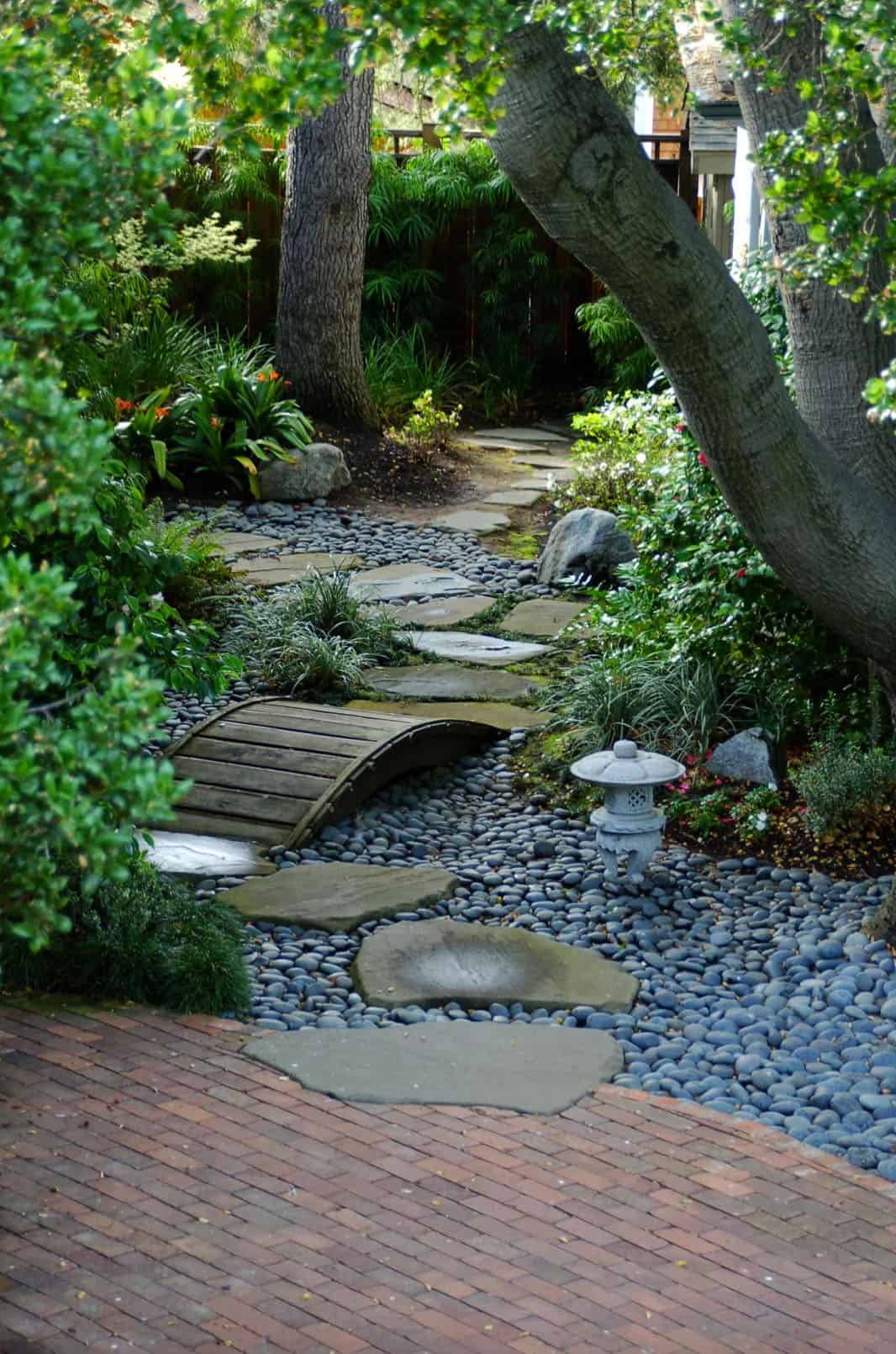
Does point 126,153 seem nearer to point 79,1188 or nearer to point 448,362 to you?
point 79,1188

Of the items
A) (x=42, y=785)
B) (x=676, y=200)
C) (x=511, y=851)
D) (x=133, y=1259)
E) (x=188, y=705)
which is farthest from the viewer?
(x=188, y=705)

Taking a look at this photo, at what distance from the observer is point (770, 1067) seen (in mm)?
4805

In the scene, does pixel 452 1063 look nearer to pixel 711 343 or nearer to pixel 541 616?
pixel 711 343

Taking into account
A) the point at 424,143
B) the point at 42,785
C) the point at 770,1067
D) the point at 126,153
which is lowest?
the point at 770,1067

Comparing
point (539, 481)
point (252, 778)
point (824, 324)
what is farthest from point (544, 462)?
point (824, 324)

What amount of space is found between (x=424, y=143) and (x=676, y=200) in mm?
13219

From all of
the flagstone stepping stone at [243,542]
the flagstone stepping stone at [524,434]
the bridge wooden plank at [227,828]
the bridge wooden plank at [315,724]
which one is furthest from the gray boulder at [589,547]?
the flagstone stepping stone at [524,434]

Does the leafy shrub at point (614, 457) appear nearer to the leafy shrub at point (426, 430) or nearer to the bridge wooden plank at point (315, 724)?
the leafy shrub at point (426, 430)

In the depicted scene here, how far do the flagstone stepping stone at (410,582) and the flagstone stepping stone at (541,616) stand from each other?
1.79 ft

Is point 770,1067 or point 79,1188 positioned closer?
point 79,1188

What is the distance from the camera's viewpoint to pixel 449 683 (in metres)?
8.38

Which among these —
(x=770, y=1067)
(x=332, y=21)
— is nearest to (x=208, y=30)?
(x=770, y=1067)

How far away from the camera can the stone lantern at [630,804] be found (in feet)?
20.3

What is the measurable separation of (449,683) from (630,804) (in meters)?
2.31
